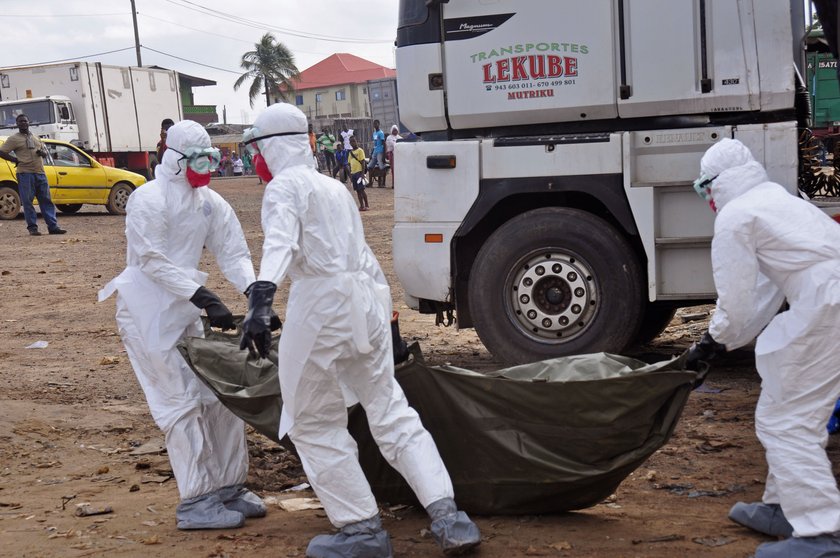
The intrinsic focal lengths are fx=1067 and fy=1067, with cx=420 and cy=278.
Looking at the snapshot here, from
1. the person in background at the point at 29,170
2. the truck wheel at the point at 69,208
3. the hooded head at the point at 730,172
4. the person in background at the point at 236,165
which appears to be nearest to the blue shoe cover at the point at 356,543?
the hooded head at the point at 730,172

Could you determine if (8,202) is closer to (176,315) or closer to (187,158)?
(187,158)

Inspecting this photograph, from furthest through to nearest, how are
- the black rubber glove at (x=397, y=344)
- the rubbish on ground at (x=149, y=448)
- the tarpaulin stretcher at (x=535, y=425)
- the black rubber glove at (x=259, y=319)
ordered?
1. the rubbish on ground at (x=149, y=448)
2. the black rubber glove at (x=397, y=344)
3. the tarpaulin stretcher at (x=535, y=425)
4. the black rubber glove at (x=259, y=319)

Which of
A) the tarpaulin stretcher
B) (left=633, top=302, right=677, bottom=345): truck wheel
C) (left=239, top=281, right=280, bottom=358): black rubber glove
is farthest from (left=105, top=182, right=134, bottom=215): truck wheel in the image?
(left=239, top=281, right=280, bottom=358): black rubber glove

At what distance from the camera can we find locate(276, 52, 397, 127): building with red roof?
84.1m

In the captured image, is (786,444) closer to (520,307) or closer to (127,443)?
(520,307)

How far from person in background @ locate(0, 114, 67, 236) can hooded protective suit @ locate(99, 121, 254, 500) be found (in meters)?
13.5

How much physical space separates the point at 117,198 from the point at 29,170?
472cm

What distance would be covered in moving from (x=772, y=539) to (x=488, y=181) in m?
3.62

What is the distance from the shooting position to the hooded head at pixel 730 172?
450cm

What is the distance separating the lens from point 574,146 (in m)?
7.24

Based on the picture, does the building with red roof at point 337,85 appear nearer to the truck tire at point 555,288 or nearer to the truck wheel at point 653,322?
the truck wheel at point 653,322

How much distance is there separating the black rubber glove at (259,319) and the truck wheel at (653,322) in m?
4.44

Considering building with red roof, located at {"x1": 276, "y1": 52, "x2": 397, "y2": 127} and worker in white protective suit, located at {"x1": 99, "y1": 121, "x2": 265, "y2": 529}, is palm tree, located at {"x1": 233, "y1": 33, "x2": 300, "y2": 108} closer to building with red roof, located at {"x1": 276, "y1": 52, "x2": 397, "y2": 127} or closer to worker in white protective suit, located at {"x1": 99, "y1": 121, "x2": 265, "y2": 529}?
building with red roof, located at {"x1": 276, "y1": 52, "x2": 397, "y2": 127}

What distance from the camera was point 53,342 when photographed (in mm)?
9844
